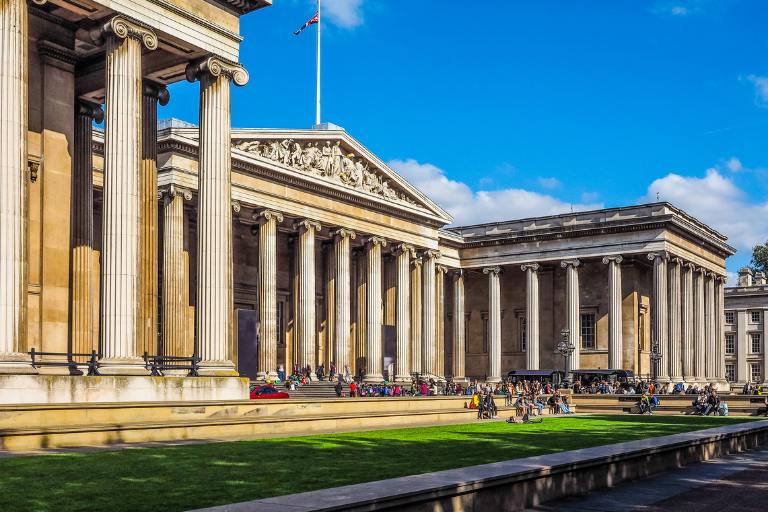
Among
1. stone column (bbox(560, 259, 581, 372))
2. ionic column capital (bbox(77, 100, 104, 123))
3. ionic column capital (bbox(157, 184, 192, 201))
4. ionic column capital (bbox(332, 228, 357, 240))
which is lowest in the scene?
stone column (bbox(560, 259, 581, 372))

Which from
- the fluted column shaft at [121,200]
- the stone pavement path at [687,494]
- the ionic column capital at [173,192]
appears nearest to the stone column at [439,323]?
the ionic column capital at [173,192]

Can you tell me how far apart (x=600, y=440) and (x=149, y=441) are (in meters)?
11.8

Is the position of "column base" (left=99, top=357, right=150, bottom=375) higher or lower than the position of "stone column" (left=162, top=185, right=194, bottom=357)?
lower

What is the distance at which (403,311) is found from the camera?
2616 inches

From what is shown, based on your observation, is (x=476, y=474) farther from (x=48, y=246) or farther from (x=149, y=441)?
(x=48, y=246)

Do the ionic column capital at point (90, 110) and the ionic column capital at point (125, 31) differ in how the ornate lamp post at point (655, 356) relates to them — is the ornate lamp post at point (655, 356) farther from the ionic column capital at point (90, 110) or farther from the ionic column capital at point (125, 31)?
the ionic column capital at point (125, 31)

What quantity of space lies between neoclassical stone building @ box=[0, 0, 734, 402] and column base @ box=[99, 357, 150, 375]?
2.3 inches

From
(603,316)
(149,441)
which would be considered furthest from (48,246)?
(603,316)

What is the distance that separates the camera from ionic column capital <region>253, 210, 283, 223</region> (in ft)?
178

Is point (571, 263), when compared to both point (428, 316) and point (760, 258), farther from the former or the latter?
point (760, 258)

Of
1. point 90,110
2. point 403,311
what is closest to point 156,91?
point 90,110

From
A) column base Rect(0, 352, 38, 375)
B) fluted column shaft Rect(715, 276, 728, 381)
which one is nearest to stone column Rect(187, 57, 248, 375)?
column base Rect(0, 352, 38, 375)

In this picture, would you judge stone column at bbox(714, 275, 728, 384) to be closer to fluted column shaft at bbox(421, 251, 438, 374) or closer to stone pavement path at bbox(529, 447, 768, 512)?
fluted column shaft at bbox(421, 251, 438, 374)

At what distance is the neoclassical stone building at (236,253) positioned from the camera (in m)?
25.6
